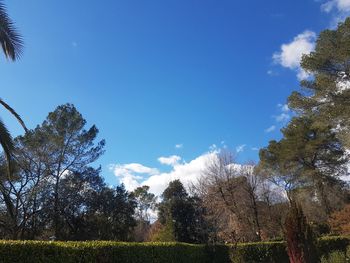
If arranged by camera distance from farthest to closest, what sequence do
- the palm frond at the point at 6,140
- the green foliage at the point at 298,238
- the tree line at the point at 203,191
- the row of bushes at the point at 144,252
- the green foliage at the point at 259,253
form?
the tree line at the point at 203,191, the green foliage at the point at 259,253, the green foliage at the point at 298,238, the row of bushes at the point at 144,252, the palm frond at the point at 6,140

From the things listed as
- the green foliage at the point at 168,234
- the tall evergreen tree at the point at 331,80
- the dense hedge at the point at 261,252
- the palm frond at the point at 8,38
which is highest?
the tall evergreen tree at the point at 331,80

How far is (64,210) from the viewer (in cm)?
3531

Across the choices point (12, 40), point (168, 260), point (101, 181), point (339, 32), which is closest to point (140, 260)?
point (168, 260)

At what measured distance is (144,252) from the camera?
47.7 feet

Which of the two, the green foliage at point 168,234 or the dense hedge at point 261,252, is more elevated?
the green foliage at point 168,234

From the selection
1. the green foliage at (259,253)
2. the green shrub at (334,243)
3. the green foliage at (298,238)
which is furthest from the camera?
the green shrub at (334,243)

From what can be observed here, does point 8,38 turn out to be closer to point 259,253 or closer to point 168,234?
point 259,253

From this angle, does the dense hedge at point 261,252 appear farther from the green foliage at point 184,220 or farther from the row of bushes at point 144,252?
the green foliage at point 184,220

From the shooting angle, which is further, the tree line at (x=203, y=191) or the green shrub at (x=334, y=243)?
the tree line at (x=203, y=191)

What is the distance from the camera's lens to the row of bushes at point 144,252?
863 centimetres

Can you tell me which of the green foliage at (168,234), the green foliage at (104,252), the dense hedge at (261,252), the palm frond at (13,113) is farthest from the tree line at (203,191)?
the palm frond at (13,113)

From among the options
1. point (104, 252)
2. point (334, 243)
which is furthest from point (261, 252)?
point (104, 252)

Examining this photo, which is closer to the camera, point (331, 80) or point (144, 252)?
point (144, 252)

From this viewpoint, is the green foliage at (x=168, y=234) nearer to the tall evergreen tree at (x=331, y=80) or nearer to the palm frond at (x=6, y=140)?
the tall evergreen tree at (x=331, y=80)
